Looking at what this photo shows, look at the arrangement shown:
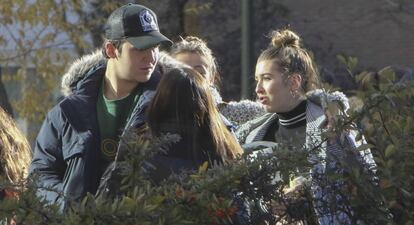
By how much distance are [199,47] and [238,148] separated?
7.39ft

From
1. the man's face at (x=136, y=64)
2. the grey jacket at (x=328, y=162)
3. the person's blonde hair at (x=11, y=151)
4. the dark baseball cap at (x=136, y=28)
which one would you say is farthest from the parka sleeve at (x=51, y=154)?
the grey jacket at (x=328, y=162)

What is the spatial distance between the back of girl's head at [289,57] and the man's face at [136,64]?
0.88 m

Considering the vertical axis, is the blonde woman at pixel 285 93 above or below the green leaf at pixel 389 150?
below

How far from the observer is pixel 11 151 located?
465cm

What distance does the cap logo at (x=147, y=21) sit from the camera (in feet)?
14.4

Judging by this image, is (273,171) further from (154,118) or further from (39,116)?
(39,116)

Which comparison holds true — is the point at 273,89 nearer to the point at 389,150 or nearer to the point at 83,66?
the point at 83,66

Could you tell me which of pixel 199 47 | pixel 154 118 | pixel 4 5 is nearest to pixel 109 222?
pixel 154 118

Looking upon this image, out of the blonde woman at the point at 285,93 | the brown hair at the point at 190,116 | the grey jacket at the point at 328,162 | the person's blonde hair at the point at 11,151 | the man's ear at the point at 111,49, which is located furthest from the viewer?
the blonde woman at the point at 285,93

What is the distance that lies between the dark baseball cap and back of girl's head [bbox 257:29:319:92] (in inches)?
32.3

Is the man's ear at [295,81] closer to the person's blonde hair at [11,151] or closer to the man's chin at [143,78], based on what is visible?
the man's chin at [143,78]

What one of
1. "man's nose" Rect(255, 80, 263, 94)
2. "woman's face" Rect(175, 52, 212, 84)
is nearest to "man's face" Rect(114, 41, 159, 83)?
"man's nose" Rect(255, 80, 263, 94)

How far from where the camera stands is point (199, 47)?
5.87 meters

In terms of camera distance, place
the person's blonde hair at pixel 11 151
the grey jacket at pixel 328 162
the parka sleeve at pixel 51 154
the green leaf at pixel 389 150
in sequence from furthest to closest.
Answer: the person's blonde hair at pixel 11 151
the parka sleeve at pixel 51 154
the grey jacket at pixel 328 162
the green leaf at pixel 389 150
